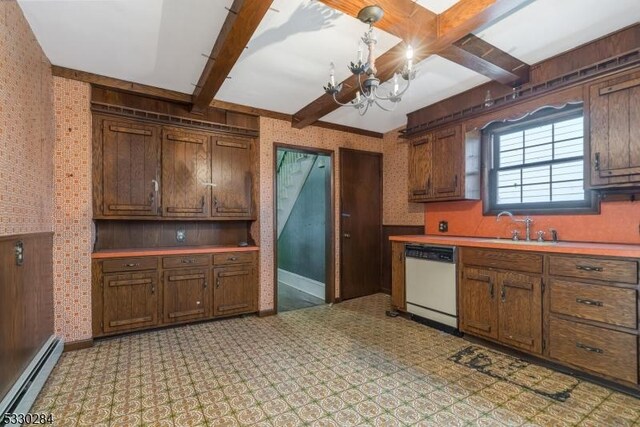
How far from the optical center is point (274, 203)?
4.03 metres

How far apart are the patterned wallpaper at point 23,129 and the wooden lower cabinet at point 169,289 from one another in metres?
0.75

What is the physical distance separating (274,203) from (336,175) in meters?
1.06

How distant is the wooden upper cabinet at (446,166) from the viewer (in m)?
3.57

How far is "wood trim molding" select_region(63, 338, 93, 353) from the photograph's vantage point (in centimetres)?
283

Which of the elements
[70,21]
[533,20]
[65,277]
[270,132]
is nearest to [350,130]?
[270,132]

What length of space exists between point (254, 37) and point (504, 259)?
2803mm

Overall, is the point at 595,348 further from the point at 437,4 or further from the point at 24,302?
the point at 24,302

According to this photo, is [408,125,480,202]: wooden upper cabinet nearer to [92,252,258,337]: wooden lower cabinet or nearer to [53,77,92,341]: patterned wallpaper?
[92,252,258,337]: wooden lower cabinet

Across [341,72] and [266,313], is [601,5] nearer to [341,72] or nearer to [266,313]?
[341,72]

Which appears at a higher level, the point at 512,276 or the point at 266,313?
the point at 512,276

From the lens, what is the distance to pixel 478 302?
2959mm

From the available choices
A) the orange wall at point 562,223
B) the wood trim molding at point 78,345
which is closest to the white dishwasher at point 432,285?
the orange wall at point 562,223

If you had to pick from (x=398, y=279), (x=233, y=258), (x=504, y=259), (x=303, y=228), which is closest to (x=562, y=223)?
(x=504, y=259)

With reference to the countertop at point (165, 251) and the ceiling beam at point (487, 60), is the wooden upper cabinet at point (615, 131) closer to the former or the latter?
the ceiling beam at point (487, 60)
